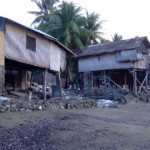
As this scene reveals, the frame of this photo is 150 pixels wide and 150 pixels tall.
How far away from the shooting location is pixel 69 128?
11031mm

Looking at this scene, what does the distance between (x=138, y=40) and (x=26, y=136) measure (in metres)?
23.3

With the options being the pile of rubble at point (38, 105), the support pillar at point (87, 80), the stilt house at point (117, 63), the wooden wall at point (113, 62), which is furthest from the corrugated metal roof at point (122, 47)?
the pile of rubble at point (38, 105)

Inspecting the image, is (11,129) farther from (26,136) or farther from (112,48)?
(112,48)

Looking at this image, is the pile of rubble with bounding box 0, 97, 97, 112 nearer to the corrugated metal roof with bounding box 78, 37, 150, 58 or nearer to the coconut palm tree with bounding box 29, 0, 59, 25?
the corrugated metal roof with bounding box 78, 37, 150, 58

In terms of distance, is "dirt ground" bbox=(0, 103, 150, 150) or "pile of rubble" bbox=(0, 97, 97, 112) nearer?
"dirt ground" bbox=(0, 103, 150, 150)

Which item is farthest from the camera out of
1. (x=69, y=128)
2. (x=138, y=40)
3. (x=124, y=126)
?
(x=138, y=40)

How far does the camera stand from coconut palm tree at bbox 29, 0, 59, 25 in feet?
132

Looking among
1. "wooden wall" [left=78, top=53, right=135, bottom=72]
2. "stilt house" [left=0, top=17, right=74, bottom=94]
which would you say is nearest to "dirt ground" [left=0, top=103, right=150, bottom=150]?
"stilt house" [left=0, top=17, right=74, bottom=94]

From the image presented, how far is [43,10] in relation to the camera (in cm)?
4100

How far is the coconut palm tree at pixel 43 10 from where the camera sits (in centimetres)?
4017

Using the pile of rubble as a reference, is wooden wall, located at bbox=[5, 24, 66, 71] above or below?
above

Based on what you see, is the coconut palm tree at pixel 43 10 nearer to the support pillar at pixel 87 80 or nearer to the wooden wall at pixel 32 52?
the support pillar at pixel 87 80

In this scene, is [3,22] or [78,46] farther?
[78,46]

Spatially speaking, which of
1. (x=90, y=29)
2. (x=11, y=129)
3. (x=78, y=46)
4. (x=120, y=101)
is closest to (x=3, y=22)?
(x=11, y=129)
